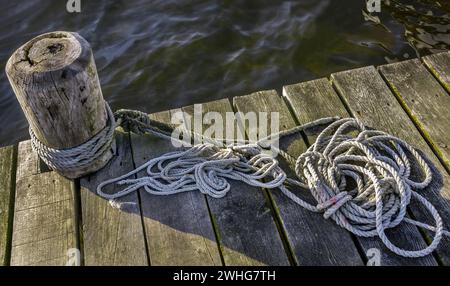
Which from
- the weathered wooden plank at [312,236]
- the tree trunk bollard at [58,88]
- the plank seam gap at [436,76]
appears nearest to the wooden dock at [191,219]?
the weathered wooden plank at [312,236]

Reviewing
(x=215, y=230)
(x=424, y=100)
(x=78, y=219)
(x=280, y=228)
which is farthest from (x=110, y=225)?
Answer: (x=424, y=100)

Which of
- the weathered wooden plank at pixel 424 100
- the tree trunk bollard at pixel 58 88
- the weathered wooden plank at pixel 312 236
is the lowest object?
the weathered wooden plank at pixel 312 236

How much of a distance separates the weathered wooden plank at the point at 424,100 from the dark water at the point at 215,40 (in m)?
1.66

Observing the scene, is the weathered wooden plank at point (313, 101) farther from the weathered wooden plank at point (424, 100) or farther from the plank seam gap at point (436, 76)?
the plank seam gap at point (436, 76)

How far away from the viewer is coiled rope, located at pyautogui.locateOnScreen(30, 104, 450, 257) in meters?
2.99

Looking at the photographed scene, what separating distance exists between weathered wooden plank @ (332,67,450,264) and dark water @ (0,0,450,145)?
1.69 m

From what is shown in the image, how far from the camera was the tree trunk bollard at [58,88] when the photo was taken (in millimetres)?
2910

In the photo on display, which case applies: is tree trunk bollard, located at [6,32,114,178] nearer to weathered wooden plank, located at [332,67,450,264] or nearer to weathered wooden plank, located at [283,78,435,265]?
weathered wooden plank, located at [283,78,435,265]

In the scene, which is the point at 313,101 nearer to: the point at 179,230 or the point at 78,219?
the point at 179,230

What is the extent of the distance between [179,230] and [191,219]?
0.11 metres

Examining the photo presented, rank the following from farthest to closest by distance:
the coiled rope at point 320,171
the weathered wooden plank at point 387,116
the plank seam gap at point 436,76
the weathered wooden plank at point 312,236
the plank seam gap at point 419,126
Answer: the plank seam gap at point 436,76
the plank seam gap at point 419,126
the weathered wooden plank at point 387,116
the coiled rope at point 320,171
the weathered wooden plank at point 312,236

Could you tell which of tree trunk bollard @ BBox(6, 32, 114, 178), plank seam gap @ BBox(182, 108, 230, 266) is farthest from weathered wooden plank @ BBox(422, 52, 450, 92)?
tree trunk bollard @ BBox(6, 32, 114, 178)

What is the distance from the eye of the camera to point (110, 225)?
3086mm

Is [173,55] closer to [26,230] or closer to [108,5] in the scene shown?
[108,5]
